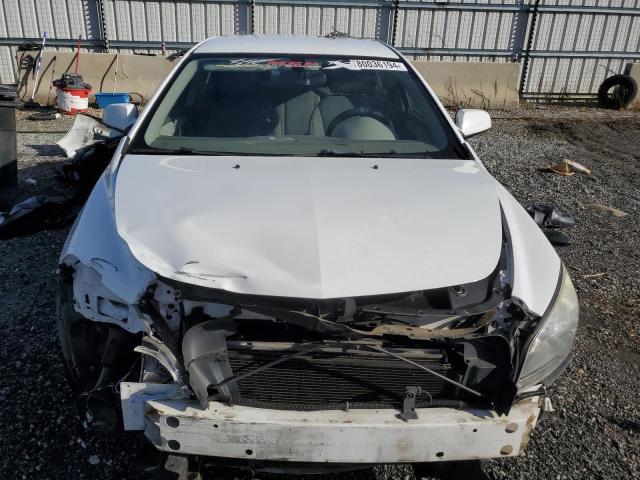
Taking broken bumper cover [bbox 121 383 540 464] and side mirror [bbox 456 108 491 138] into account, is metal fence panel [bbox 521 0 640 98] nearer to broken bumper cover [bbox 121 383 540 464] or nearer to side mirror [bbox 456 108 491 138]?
side mirror [bbox 456 108 491 138]

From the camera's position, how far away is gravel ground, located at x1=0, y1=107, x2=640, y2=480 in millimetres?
2457

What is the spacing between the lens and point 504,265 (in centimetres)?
220

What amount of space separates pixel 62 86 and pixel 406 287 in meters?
8.27

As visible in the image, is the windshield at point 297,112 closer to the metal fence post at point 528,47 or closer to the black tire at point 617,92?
the metal fence post at point 528,47

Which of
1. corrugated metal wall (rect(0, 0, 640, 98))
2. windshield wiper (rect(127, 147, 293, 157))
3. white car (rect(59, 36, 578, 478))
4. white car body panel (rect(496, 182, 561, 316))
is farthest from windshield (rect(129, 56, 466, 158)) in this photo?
corrugated metal wall (rect(0, 0, 640, 98))

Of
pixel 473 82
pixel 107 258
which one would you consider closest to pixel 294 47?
pixel 107 258

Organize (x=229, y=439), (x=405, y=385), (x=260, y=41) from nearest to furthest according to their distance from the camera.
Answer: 1. (x=229, y=439)
2. (x=405, y=385)
3. (x=260, y=41)

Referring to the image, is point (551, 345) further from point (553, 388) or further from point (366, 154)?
point (366, 154)

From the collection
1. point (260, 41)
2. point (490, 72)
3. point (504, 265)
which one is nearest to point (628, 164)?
point (490, 72)

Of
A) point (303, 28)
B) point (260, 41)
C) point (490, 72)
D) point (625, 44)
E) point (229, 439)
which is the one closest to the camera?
point (229, 439)

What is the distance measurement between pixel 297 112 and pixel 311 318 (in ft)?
5.56

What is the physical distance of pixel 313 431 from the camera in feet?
6.04

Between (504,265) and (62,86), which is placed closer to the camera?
(504,265)

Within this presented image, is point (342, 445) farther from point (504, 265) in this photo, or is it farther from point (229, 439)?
point (504, 265)
